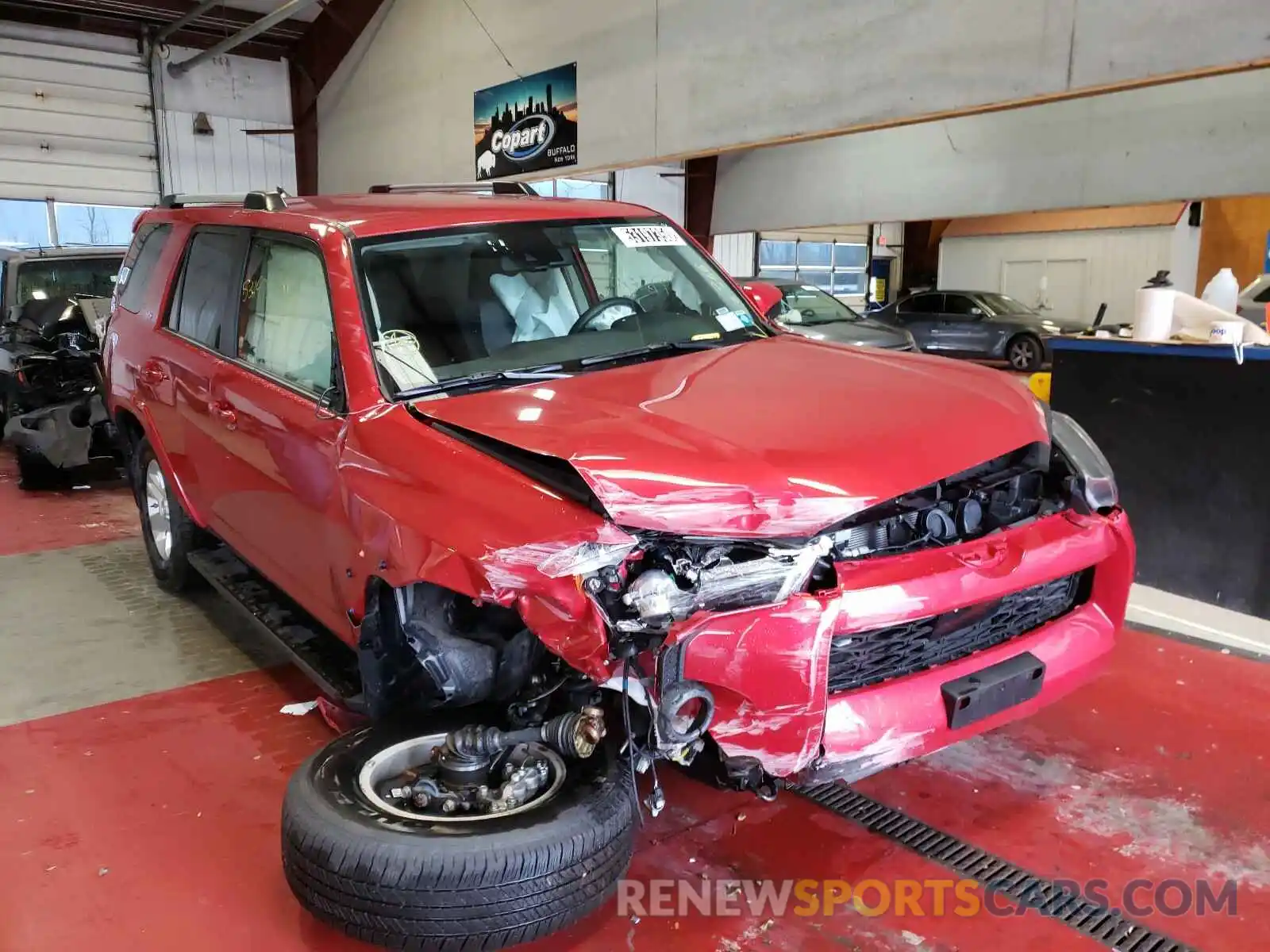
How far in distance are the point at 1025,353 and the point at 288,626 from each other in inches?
480

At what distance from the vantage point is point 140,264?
14.2ft

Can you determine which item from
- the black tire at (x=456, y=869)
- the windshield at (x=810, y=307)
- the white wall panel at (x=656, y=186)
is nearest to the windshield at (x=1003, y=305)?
the windshield at (x=810, y=307)

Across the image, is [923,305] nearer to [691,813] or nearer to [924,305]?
[924,305]

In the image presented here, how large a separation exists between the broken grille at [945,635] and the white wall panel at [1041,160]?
8.81m

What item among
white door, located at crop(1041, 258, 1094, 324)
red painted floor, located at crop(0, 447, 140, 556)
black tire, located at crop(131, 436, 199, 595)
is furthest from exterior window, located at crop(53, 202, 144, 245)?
white door, located at crop(1041, 258, 1094, 324)

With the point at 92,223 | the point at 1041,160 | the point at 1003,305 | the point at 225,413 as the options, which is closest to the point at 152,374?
the point at 225,413

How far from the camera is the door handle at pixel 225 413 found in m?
3.16

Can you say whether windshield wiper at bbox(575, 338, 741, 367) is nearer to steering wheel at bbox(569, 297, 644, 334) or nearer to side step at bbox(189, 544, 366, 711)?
steering wheel at bbox(569, 297, 644, 334)

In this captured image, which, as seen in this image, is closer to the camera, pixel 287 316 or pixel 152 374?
pixel 287 316

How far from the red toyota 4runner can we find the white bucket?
2.07m

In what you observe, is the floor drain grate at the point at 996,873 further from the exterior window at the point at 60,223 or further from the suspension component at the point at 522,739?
the exterior window at the point at 60,223

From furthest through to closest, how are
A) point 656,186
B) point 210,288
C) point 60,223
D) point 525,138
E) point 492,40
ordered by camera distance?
point 656,186
point 60,223
point 492,40
point 525,138
point 210,288

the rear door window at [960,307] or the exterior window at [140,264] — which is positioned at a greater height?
the exterior window at [140,264]

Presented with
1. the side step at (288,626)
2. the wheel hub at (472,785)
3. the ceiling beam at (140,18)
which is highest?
the ceiling beam at (140,18)
